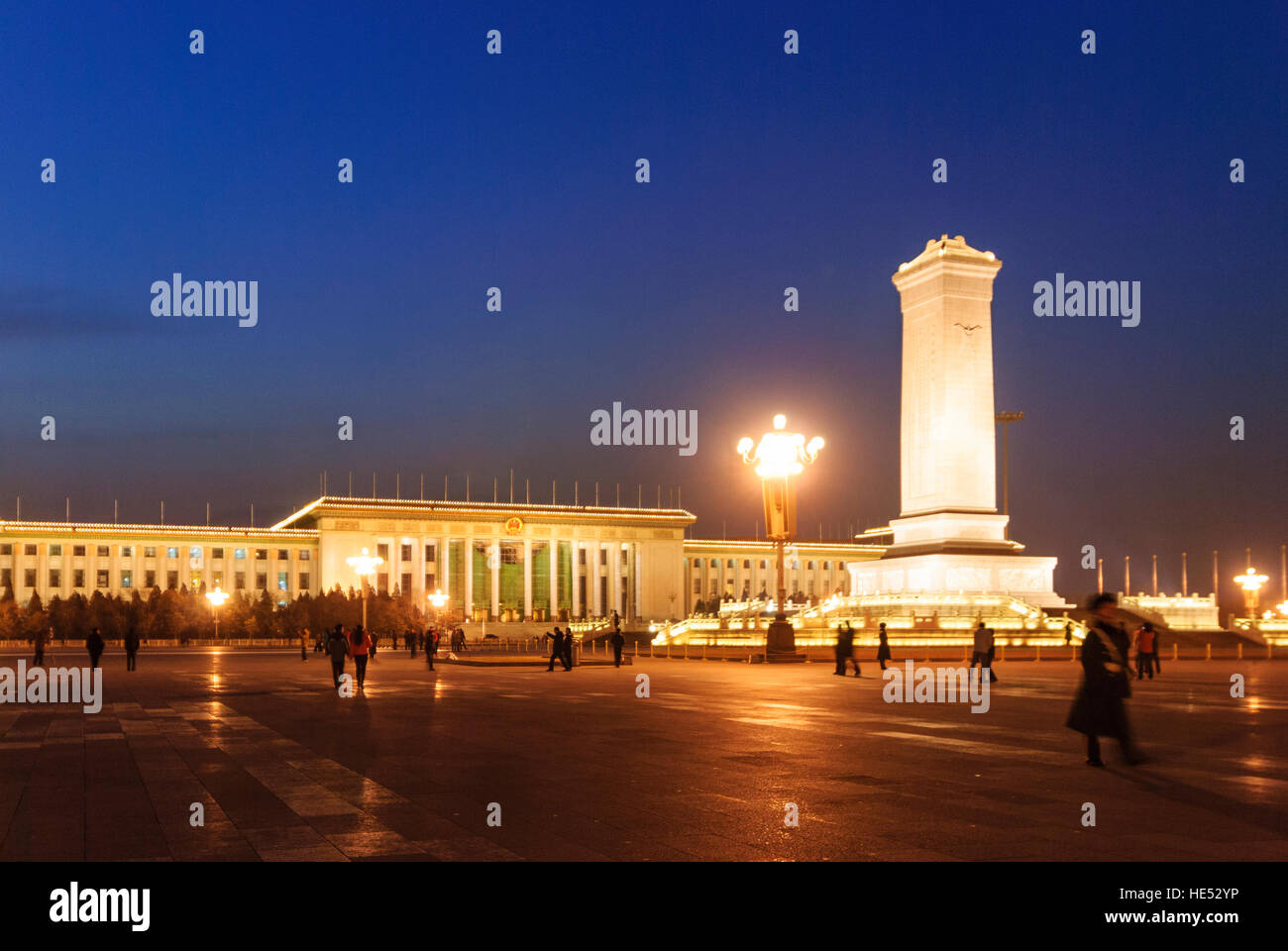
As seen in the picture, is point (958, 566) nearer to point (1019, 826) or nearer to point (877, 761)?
point (877, 761)

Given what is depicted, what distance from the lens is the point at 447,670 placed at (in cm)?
4203

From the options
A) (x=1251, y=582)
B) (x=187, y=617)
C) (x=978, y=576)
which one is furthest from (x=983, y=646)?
(x=187, y=617)

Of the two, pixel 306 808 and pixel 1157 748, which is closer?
pixel 306 808

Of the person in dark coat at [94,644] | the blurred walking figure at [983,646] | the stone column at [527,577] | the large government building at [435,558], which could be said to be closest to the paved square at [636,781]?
the blurred walking figure at [983,646]

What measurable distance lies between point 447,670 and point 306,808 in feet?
103

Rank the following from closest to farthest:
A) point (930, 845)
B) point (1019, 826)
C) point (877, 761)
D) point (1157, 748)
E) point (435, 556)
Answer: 1. point (930, 845)
2. point (1019, 826)
3. point (877, 761)
4. point (1157, 748)
5. point (435, 556)

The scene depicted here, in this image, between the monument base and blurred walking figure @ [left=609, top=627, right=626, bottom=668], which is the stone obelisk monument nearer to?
the monument base

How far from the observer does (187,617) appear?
85.8m

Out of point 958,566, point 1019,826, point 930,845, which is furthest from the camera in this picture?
point 958,566

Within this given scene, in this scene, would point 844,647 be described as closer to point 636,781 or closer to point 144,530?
point 636,781

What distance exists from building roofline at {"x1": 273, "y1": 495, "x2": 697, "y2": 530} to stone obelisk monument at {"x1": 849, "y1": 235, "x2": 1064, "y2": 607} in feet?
232

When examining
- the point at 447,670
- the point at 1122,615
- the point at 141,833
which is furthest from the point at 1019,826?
the point at 1122,615

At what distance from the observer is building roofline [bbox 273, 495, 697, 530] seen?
4771 inches

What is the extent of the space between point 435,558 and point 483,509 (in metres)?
6.77
